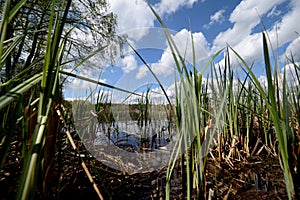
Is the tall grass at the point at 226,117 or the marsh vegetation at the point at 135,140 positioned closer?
the marsh vegetation at the point at 135,140

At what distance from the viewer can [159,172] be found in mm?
984

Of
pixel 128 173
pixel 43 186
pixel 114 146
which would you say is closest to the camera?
pixel 43 186

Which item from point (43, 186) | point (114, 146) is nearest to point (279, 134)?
point (43, 186)

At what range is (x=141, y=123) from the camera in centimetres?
165

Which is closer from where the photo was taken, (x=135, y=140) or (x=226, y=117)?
(x=226, y=117)

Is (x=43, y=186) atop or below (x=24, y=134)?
below

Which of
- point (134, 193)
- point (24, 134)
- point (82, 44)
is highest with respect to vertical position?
point (82, 44)

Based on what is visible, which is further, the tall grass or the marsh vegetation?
the tall grass

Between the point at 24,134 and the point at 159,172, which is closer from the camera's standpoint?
the point at 24,134

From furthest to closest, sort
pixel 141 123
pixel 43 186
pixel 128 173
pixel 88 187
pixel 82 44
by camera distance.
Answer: pixel 82 44
pixel 141 123
pixel 128 173
pixel 88 187
pixel 43 186

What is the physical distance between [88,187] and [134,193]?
18cm

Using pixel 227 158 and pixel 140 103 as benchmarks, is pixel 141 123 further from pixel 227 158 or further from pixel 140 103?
pixel 227 158

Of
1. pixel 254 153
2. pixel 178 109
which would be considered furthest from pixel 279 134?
pixel 254 153

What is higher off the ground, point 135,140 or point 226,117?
point 226,117
